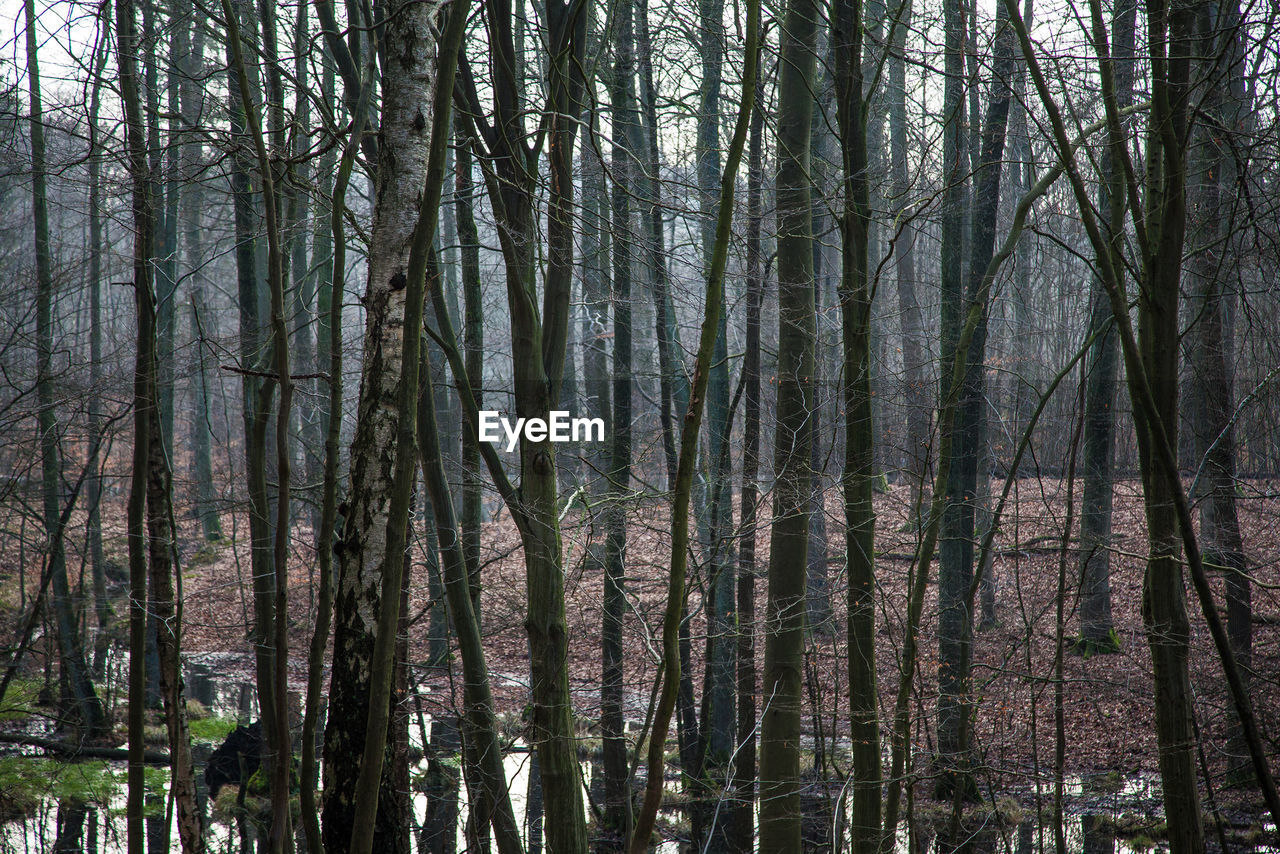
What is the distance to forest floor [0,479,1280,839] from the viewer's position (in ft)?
21.4

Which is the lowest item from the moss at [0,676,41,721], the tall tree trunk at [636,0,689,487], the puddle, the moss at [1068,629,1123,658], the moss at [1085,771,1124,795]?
the puddle

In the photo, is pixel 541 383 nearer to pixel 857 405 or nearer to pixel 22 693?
pixel 857 405

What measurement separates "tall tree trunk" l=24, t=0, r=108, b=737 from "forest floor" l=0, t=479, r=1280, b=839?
1.24 meters

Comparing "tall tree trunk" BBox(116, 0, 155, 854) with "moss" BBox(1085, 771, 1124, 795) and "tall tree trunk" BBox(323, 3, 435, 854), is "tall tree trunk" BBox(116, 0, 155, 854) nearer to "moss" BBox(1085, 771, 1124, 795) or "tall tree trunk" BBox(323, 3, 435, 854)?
"tall tree trunk" BBox(323, 3, 435, 854)

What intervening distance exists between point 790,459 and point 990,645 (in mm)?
5848

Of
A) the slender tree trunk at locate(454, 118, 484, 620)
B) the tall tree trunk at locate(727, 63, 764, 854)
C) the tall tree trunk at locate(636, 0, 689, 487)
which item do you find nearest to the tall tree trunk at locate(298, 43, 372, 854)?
the tall tree trunk at locate(727, 63, 764, 854)

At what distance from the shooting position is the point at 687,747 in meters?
9.15

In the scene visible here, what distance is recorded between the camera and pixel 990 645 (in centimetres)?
1029

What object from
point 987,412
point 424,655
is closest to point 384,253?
point 987,412

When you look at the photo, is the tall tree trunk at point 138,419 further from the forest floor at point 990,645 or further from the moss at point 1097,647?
the moss at point 1097,647

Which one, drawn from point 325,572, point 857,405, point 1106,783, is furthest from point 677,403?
point 325,572

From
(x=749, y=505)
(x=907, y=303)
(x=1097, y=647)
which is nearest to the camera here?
(x=749, y=505)

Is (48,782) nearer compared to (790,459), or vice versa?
(790,459)

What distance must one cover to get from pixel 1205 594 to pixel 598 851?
637cm
